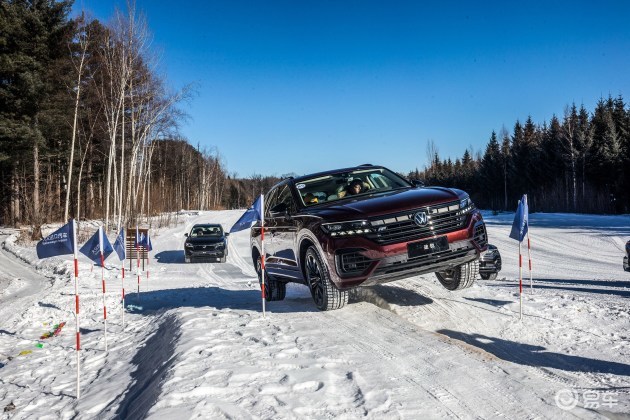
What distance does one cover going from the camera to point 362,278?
5.72 metres

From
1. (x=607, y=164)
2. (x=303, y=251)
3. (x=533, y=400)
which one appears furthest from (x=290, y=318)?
(x=607, y=164)

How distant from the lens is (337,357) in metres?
4.75

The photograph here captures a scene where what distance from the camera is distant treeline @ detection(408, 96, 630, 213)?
45.8m

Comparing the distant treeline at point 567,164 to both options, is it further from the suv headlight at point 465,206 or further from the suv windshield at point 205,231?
the suv headlight at point 465,206

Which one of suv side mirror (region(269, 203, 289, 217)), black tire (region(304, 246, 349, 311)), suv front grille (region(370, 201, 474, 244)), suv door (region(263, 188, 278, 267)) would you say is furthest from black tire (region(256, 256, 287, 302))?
suv front grille (region(370, 201, 474, 244))

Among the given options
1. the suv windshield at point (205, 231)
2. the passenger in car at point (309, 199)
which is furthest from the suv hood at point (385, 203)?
the suv windshield at point (205, 231)

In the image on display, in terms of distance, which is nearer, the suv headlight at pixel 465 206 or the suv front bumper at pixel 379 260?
the suv front bumper at pixel 379 260

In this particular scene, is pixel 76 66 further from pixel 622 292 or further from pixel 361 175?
pixel 622 292

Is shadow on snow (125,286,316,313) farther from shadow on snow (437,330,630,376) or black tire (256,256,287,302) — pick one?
shadow on snow (437,330,630,376)

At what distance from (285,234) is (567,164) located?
54282 mm

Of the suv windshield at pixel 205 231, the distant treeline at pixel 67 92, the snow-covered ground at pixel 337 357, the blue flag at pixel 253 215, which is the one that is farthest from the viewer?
the distant treeline at pixel 67 92

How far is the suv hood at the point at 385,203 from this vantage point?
227 inches

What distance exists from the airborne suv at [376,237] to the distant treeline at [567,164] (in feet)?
147

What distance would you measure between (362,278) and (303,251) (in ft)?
4.05
